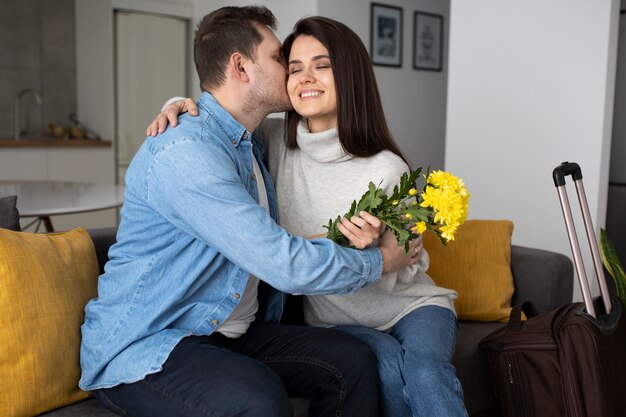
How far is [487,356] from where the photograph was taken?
236 centimetres

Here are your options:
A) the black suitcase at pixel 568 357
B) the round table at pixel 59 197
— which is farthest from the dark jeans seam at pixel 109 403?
the round table at pixel 59 197

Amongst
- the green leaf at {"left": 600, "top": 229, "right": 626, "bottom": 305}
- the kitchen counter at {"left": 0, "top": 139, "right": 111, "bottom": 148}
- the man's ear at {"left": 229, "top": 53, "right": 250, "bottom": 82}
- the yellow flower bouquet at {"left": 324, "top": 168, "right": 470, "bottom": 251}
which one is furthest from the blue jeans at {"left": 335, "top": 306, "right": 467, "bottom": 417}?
the kitchen counter at {"left": 0, "top": 139, "right": 111, "bottom": 148}

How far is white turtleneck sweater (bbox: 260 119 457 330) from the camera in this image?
208 centimetres

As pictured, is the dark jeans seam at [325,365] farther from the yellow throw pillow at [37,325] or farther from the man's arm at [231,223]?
the yellow throw pillow at [37,325]

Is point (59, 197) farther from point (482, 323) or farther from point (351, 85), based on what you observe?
point (482, 323)

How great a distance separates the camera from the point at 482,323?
2.69 metres

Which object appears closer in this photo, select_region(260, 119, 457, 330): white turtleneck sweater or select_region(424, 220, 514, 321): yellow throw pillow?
select_region(260, 119, 457, 330): white turtleneck sweater

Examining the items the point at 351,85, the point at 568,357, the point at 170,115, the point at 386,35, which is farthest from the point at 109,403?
the point at 386,35

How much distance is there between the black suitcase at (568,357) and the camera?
80.1 inches

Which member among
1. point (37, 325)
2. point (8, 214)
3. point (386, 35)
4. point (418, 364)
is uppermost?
point (386, 35)

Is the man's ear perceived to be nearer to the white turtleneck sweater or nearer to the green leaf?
the white turtleneck sweater

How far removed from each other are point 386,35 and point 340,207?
384 centimetres

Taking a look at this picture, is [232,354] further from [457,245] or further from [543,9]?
[543,9]

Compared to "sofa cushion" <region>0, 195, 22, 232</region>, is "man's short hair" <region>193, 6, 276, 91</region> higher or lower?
higher
